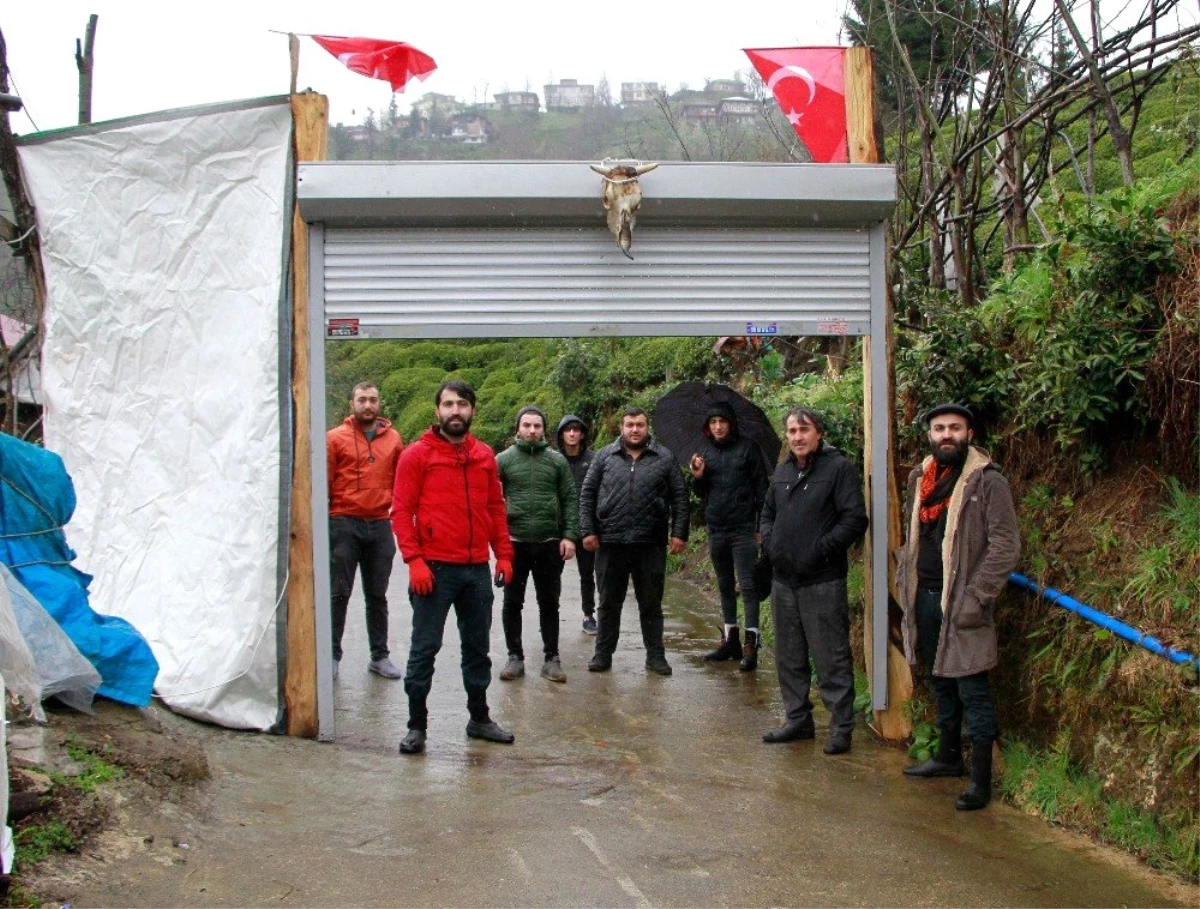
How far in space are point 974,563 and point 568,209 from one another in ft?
8.95

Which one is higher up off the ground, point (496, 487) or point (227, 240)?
point (227, 240)

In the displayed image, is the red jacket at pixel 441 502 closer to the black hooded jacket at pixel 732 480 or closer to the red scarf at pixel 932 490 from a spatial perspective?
the red scarf at pixel 932 490

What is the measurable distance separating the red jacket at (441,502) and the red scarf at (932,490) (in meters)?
2.30

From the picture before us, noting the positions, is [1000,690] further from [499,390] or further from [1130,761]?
[499,390]

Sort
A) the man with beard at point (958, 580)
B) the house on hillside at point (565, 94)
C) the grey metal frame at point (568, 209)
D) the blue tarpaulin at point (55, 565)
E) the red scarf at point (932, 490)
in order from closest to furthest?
1. the blue tarpaulin at point (55, 565)
2. the man with beard at point (958, 580)
3. the red scarf at point (932, 490)
4. the grey metal frame at point (568, 209)
5. the house on hillside at point (565, 94)

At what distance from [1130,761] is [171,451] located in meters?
4.88

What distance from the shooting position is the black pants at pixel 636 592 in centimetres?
873

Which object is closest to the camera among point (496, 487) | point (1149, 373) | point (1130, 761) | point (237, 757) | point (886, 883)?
point (886, 883)

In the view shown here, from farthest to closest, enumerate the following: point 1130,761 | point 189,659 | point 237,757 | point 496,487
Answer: point 496,487 < point 189,659 < point 237,757 < point 1130,761

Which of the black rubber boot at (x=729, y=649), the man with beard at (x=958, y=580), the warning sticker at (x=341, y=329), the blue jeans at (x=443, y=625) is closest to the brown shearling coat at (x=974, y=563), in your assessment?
the man with beard at (x=958, y=580)

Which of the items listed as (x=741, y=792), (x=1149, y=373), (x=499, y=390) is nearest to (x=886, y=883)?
(x=741, y=792)

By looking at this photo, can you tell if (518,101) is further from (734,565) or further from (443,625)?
(443,625)

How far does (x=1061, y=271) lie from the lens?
6.60 m

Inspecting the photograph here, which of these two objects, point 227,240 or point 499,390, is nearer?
point 227,240
